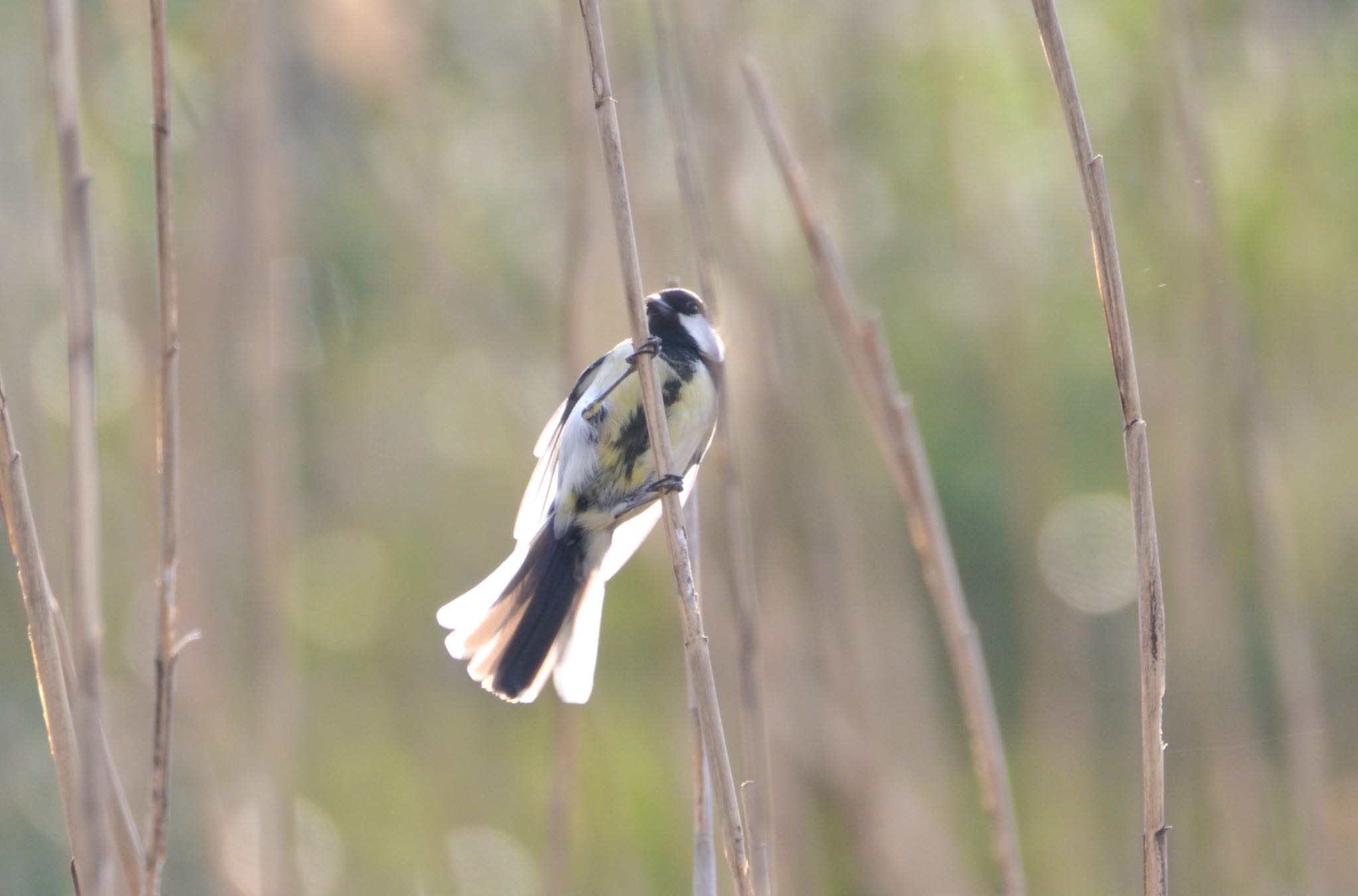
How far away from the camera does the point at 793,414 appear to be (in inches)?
69.6

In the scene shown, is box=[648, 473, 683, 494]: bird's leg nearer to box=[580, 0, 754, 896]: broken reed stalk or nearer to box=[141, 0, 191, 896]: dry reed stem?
box=[580, 0, 754, 896]: broken reed stalk

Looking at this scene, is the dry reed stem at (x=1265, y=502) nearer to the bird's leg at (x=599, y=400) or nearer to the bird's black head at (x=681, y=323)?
the bird's black head at (x=681, y=323)

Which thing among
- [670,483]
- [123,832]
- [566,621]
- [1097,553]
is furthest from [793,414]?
[1097,553]

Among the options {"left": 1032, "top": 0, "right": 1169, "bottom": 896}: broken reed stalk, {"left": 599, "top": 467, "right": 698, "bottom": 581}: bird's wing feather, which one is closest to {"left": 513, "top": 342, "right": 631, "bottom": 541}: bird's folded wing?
{"left": 599, "top": 467, "right": 698, "bottom": 581}: bird's wing feather

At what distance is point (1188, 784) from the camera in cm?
203

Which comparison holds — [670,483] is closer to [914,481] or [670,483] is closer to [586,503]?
[914,481]

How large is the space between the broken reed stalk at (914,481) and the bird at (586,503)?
24 cm

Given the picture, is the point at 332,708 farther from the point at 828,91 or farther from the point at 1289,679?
the point at 1289,679

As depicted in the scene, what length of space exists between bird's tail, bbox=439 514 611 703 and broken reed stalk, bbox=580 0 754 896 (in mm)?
368

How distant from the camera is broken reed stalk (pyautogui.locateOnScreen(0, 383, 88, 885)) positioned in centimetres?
86

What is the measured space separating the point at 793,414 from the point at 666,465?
75 centimetres

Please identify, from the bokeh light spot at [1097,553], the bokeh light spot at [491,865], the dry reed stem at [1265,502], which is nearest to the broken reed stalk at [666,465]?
the dry reed stem at [1265,502]

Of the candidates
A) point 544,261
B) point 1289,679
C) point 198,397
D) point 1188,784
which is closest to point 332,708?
point 544,261

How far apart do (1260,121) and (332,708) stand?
2736 millimetres
